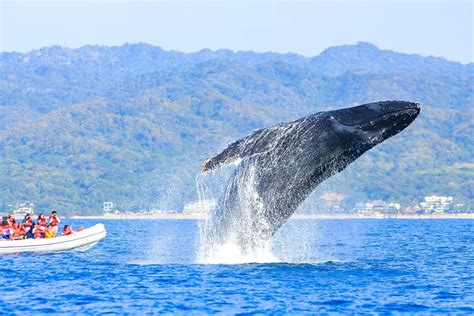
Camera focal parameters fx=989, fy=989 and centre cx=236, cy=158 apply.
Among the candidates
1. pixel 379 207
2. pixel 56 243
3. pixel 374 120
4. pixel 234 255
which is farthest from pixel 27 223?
pixel 379 207

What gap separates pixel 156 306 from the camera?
20672mm

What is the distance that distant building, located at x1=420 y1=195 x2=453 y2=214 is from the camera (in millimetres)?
174125

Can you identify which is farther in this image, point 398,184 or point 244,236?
point 398,184

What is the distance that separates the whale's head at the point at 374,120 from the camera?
2038cm

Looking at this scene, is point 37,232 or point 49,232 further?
point 49,232

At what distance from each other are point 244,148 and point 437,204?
523 ft

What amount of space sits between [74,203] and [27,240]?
135 meters

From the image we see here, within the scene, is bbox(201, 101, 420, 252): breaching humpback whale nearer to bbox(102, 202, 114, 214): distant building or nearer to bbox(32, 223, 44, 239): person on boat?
bbox(32, 223, 44, 239): person on boat

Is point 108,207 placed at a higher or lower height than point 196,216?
higher

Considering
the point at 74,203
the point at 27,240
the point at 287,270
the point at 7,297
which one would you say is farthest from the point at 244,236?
the point at 74,203

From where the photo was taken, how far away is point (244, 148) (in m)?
19.8

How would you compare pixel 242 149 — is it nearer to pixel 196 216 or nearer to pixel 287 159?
pixel 287 159

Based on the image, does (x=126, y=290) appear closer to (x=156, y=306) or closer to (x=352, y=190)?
(x=156, y=306)

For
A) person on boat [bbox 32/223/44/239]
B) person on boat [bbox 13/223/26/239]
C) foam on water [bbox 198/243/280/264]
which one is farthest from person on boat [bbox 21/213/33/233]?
foam on water [bbox 198/243/280/264]
